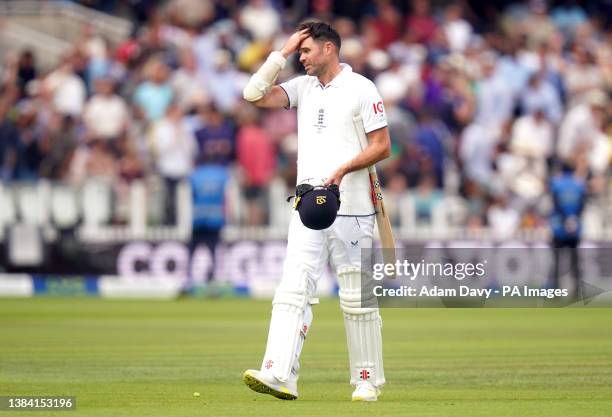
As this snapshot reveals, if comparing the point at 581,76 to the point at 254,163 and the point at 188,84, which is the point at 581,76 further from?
the point at 188,84

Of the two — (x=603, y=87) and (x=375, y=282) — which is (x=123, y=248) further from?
(x=375, y=282)

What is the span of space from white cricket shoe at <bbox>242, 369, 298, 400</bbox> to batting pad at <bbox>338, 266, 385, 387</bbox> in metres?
0.43

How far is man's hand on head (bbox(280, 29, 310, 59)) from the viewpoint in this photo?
1010 cm

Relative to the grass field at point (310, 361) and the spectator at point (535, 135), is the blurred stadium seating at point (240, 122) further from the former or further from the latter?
the grass field at point (310, 361)

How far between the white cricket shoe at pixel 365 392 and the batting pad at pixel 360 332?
3 centimetres

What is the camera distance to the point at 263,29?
2684 cm

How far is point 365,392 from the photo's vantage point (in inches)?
399

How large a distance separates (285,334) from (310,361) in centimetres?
360

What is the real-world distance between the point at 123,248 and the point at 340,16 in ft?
26.0

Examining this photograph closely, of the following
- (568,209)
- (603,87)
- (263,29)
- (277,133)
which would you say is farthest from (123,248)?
(603,87)

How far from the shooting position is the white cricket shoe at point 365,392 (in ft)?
33.2

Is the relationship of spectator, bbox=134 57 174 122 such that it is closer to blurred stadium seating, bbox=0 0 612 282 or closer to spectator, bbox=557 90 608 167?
blurred stadium seating, bbox=0 0 612 282

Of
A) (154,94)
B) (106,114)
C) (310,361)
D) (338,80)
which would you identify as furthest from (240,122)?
(338,80)

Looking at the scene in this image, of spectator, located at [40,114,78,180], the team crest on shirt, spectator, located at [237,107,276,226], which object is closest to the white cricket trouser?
the team crest on shirt
